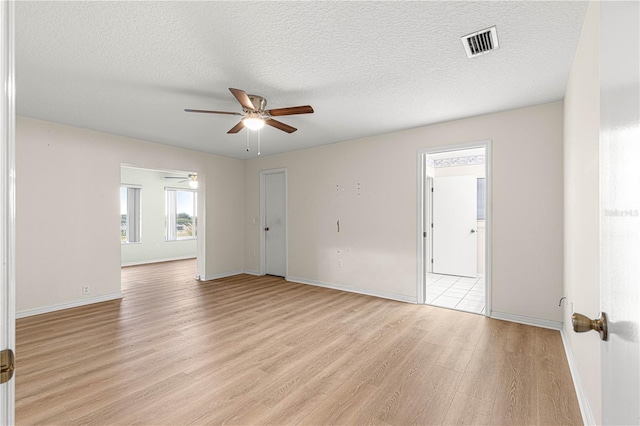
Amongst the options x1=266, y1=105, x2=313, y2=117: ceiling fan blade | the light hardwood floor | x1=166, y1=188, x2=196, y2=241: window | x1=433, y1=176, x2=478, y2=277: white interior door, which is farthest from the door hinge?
x1=166, y1=188, x2=196, y2=241: window

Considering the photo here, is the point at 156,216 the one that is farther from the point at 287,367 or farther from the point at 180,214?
the point at 287,367

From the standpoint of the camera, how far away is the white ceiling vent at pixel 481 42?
6.57 feet

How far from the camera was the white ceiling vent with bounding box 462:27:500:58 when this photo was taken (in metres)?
2.00

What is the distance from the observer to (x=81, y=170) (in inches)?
165

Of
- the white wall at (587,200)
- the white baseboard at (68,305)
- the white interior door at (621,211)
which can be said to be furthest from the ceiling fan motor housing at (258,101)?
the white baseboard at (68,305)

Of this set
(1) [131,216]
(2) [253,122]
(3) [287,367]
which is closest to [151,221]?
(1) [131,216]

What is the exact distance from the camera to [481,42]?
2105 mm

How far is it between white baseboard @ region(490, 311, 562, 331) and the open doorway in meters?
6.29

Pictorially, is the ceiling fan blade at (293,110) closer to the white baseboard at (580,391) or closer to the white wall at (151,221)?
the white baseboard at (580,391)

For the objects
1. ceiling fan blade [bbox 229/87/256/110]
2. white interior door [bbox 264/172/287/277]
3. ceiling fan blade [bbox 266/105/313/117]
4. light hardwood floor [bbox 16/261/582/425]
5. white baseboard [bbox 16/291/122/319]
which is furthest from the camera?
white interior door [bbox 264/172/287/277]

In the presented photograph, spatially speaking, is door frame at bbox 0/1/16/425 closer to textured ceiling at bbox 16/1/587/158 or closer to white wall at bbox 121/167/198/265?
textured ceiling at bbox 16/1/587/158

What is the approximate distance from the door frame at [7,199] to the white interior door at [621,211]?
1.21 metres

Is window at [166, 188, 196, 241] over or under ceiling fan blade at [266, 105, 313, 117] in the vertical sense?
under

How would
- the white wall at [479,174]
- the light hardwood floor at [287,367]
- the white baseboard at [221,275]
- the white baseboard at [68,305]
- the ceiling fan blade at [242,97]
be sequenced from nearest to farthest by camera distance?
the light hardwood floor at [287,367] → the ceiling fan blade at [242,97] → the white baseboard at [68,305] → the white baseboard at [221,275] → the white wall at [479,174]
